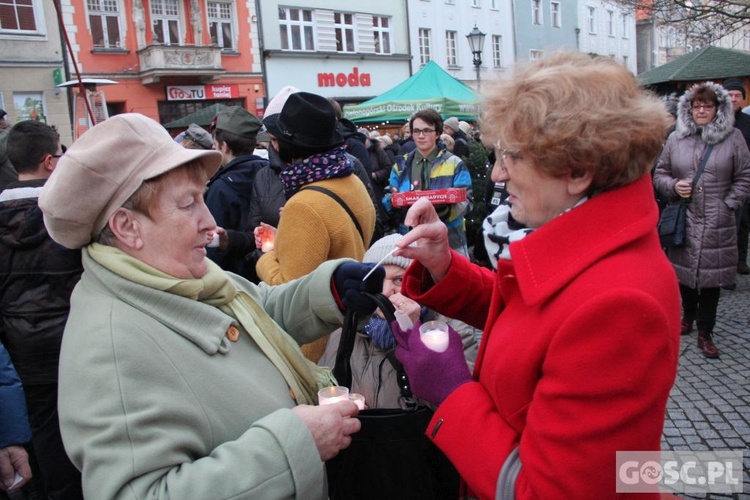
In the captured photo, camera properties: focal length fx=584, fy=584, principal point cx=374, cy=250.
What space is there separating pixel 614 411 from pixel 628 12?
460 inches

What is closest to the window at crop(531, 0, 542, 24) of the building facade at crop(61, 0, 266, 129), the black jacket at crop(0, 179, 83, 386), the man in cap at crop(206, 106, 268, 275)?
the building facade at crop(61, 0, 266, 129)

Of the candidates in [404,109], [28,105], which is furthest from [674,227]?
[28,105]

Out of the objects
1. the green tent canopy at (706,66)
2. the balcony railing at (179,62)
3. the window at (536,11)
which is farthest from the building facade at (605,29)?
the balcony railing at (179,62)

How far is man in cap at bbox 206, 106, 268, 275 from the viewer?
4.00 meters

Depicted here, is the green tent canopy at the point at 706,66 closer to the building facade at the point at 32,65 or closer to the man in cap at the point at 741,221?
the man in cap at the point at 741,221

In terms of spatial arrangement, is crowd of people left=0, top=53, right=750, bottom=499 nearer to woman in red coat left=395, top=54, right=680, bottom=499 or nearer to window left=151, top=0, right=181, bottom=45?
woman in red coat left=395, top=54, right=680, bottom=499

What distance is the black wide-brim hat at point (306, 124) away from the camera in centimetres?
278

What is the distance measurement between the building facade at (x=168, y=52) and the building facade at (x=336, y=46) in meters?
0.85

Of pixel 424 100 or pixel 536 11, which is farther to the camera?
pixel 536 11

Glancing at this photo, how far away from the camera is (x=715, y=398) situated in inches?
158

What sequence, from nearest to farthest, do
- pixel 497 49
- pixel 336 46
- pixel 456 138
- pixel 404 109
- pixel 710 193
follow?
1. pixel 710 193
2. pixel 456 138
3. pixel 404 109
4. pixel 336 46
5. pixel 497 49

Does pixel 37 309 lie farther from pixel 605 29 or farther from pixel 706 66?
pixel 605 29

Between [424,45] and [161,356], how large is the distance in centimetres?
2823

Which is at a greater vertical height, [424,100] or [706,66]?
[706,66]
